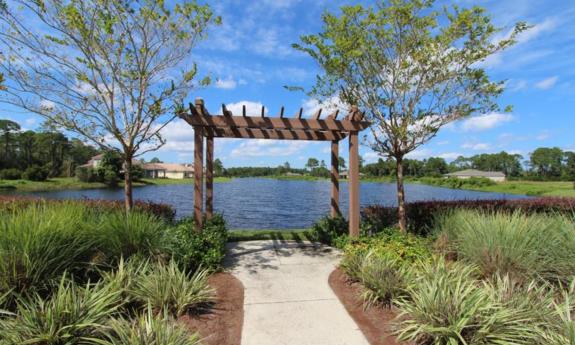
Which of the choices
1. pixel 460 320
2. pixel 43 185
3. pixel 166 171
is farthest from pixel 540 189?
pixel 166 171

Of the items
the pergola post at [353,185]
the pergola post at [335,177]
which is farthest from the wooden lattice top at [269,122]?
the pergola post at [335,177]

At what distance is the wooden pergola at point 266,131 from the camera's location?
19.5 feet

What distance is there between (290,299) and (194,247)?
6.38ft

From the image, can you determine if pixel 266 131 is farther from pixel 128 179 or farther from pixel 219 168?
pixel 219 168

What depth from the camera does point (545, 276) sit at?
394cm

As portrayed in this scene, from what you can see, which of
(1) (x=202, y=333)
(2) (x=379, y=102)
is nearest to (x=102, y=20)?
(1) (x=202, y=333)

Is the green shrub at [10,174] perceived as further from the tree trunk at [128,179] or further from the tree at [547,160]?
the tree at [547,160]

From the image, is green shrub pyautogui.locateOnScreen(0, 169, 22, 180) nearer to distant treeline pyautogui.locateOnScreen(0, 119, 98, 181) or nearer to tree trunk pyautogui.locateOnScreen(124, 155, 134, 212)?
distant treeline pyautogui.locateOnScreen(0, 119, 98, 181)

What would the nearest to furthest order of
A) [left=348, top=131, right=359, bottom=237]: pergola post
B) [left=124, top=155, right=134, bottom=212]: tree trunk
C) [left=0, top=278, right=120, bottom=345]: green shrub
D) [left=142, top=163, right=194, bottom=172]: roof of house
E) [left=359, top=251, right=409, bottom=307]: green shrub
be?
[left=0, top=278, right=120, bottom=345]: green shrub, [left=359, top=251, right=409, bottom=307]: green shrub, [left=124, top=155, right=134, bottom=212]: tree trunk, [left=348, top=131, right=359, bottom=237]: pergola post, [left=142, top=163, right=194, bottom=172]: roof of house

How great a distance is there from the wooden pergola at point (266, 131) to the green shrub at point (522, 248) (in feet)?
7.97

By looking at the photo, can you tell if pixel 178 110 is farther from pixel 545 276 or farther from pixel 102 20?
pixel 545 276

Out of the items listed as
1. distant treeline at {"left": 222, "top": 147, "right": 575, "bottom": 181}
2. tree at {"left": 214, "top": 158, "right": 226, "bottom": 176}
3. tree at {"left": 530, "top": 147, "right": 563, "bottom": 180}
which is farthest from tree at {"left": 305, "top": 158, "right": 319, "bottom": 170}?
tree at {"left": 530, "top": 147, "right": 563, "bottom": 180}

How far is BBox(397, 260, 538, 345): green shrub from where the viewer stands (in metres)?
2.59

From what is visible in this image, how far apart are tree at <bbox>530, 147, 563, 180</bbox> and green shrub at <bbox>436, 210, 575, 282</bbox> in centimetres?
10789
